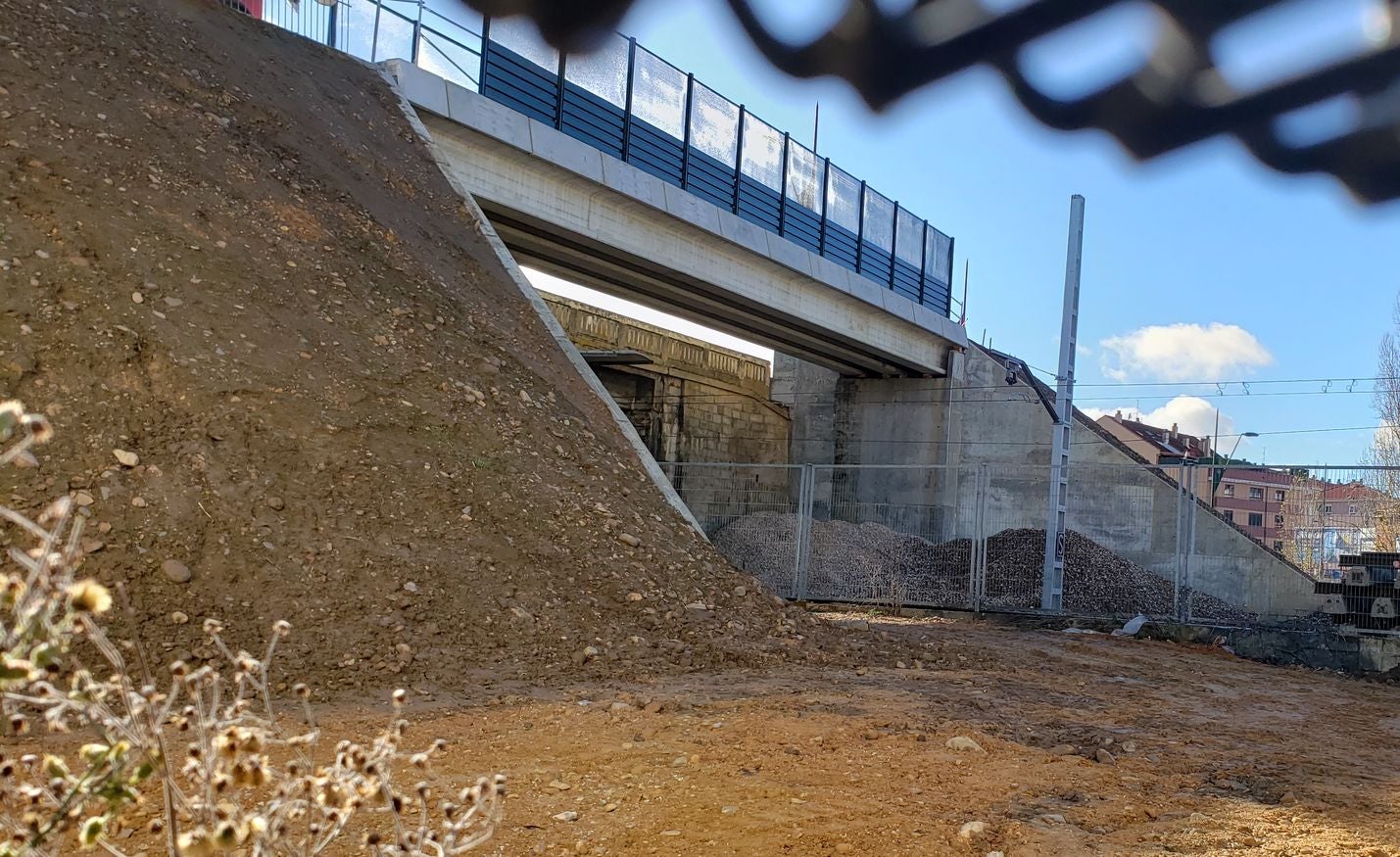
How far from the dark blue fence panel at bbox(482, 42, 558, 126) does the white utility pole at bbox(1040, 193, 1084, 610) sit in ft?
28.7

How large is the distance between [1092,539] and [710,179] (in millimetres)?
10785

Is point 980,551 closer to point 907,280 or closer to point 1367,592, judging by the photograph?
point 1367,592

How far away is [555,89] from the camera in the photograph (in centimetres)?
1878

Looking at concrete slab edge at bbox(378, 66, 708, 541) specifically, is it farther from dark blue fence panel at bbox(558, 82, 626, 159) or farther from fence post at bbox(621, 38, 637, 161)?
fence post at bbox(621, 38, 637, 161)

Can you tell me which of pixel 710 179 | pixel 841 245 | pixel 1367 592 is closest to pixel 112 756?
pixel 1367 592

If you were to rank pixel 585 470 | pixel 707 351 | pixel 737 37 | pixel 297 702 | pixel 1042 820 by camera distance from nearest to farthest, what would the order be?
pixel 737 37
pixel 1042 820
pixel 297 702
pixel 585 470
pixel 707 351

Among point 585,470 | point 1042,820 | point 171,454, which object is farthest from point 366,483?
point 1042,820

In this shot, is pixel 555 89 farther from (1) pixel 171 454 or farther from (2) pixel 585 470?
(1) pixel 171 454

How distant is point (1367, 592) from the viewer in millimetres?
12945

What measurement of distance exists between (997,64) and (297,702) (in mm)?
6304

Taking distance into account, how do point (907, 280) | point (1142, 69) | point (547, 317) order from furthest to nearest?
point (907, 280) < point (547, 317) < point (1142, 69)

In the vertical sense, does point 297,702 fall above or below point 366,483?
below

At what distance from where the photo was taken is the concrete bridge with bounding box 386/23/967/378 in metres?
17.9

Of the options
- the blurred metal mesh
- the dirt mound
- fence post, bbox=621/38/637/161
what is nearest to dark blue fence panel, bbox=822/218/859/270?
fence post, bbox=621/38/637/161
